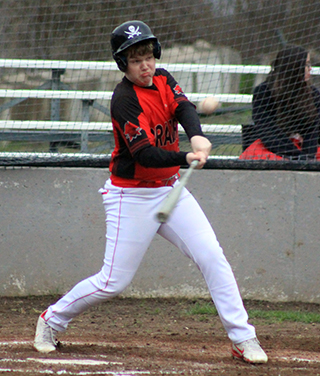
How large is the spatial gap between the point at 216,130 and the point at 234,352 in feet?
8.97

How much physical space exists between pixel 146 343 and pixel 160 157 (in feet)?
5.02

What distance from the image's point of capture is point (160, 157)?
9.53ft

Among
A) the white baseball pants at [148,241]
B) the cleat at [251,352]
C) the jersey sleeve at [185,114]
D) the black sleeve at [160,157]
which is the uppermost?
the jersey sleeve at [185,114]

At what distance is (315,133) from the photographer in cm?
520

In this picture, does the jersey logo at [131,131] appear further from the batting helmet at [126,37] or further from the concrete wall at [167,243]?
the concrete wall at [167,243]

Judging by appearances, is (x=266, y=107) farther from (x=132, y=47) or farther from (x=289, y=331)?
(x=132, y=47)

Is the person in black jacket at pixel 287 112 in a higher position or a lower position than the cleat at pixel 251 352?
higher

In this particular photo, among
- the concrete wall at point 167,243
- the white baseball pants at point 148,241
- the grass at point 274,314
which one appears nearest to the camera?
the white baseball pants at point 148,241

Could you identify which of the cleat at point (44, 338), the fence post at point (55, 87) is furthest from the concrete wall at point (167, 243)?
the cleat at point (44, 338)

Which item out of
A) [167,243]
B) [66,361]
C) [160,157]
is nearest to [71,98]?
[167,243]

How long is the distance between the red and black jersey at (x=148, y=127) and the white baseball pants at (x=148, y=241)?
0.38 ft

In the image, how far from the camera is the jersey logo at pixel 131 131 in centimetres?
297

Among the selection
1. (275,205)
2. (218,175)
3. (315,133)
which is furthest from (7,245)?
(315,133)

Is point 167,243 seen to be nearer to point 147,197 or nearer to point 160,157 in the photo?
point 147,197
